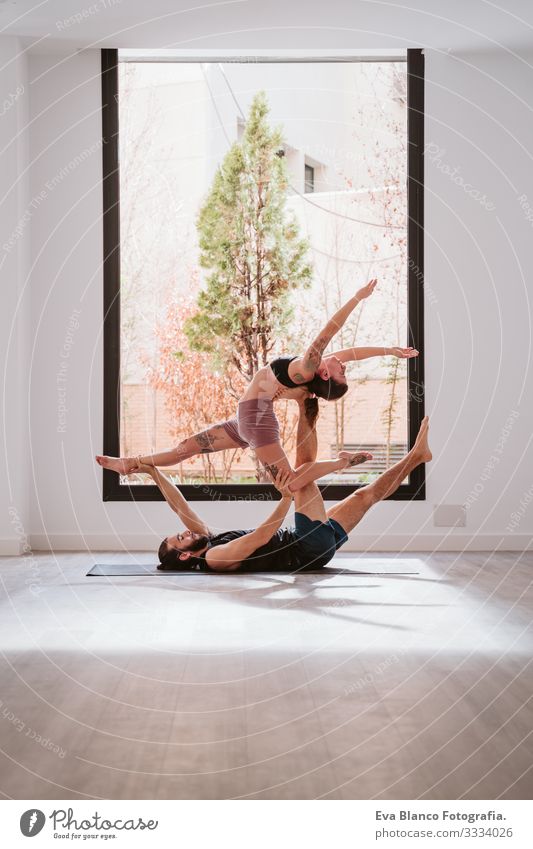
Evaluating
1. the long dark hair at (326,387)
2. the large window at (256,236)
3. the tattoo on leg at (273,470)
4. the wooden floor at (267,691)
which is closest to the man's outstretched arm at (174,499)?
the tattoo on leg at (273,470)

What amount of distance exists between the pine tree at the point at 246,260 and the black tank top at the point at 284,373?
1.34m

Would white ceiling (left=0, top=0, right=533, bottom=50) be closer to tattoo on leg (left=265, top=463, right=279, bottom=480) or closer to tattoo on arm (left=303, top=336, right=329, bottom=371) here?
tattoo on arm (left=303, top=336, right=329, bottom=371)

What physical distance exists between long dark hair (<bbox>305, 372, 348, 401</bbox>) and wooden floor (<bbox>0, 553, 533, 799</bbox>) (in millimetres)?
1127

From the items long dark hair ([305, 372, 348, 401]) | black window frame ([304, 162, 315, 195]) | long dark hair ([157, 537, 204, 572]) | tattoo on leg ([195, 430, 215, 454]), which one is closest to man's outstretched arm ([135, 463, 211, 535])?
long dark hair ([157, 537, 204, 572])

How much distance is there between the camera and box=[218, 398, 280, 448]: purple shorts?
5.21 meters

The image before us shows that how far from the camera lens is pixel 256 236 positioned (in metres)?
6.52

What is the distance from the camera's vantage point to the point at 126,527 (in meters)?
6.24

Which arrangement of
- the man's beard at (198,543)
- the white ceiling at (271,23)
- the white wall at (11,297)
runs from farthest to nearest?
1. the white wall at (11,297)
2. the white ceiling at (271,23)
3. the man's beard at (198,543)

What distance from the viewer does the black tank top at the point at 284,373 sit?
5.12 metres

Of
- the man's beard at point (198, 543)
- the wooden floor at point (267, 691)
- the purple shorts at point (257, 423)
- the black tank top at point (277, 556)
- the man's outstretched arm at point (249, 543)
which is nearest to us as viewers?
the wooden floor at point (267, 691)

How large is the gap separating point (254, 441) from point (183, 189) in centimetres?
226

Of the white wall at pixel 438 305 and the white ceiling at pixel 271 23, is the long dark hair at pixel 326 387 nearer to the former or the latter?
the white wall at pixel 438 305

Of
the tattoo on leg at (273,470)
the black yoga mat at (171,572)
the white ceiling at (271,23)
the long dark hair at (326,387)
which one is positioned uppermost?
the white ceiling at (271,23)

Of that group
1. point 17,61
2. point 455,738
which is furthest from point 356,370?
point 455,738
